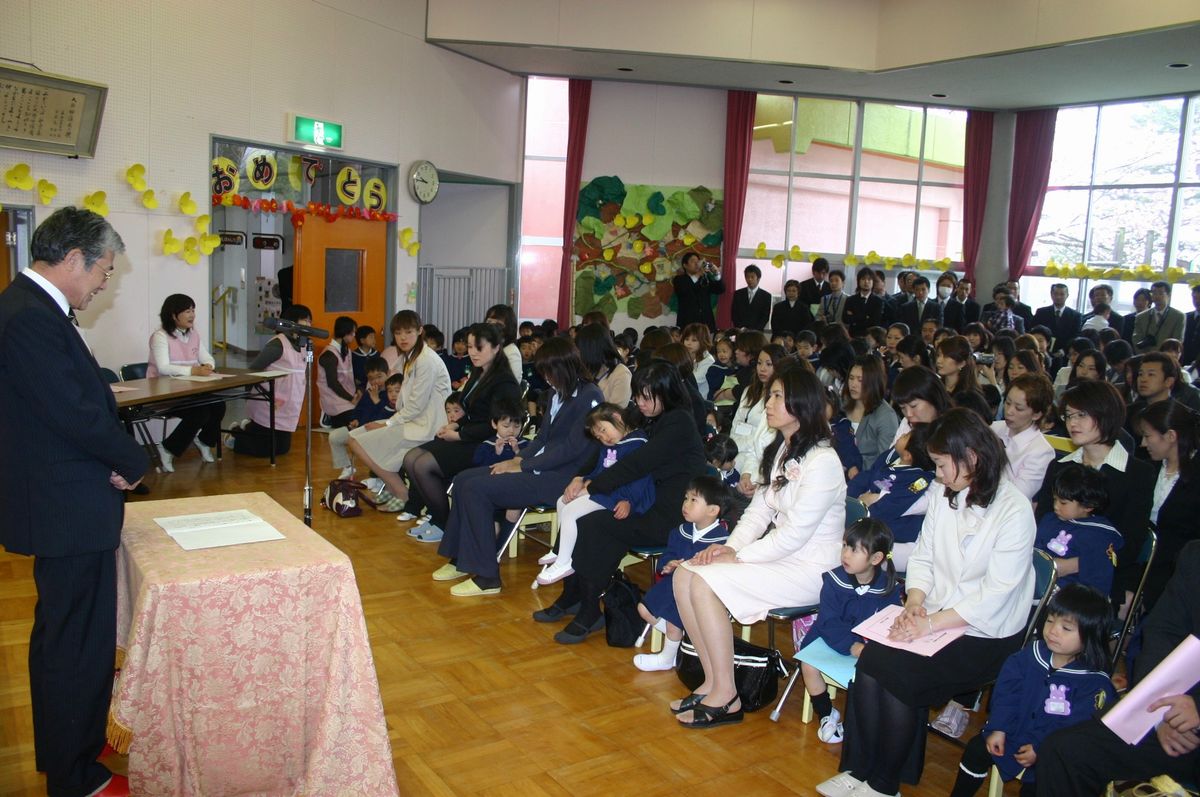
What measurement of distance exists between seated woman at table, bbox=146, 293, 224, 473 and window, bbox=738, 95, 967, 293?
7077 mm

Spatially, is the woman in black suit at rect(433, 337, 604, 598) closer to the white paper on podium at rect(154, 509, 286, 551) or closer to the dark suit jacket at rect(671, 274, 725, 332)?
the white paper on podium at rect(154, 509, 286, 551)

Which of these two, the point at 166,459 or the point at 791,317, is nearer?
the point at 166,459

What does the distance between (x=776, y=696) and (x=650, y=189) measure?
8673 millimetres

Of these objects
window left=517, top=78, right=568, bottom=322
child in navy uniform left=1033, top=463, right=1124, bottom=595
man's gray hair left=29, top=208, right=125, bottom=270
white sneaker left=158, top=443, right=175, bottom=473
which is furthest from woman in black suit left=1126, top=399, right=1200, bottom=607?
window left=517, top=78, right=568, bottom=322

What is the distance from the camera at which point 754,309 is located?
10.9 m

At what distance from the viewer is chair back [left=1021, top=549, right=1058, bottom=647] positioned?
10.3ft

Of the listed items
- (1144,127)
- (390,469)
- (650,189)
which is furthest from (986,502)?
(1144,127)

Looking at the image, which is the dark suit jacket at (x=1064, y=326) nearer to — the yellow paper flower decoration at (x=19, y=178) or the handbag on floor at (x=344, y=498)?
the handbag on floor at (x=344, y=498)

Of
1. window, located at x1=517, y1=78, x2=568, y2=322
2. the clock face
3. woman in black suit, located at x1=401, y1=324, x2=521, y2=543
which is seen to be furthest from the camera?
window, located at x1=517, y1=78, x2=568, y2=322

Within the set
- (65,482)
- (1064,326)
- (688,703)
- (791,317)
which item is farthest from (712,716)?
(1064,326)

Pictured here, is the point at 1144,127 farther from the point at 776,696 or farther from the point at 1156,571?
the point at 776,696

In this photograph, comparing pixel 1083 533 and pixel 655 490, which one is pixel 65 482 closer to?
pixel 655 490

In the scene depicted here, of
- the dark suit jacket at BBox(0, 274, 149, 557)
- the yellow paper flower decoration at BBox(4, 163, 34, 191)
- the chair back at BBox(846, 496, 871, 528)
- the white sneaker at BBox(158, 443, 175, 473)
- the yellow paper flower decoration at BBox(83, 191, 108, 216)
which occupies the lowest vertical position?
the white sneaker at BBox(158, 443, 175, 473)

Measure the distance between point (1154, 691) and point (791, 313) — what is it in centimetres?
827
